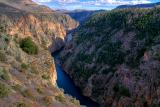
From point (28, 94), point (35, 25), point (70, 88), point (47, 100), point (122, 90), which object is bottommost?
point (70, 88)

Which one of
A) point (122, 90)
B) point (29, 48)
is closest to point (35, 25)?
point (122, 90)

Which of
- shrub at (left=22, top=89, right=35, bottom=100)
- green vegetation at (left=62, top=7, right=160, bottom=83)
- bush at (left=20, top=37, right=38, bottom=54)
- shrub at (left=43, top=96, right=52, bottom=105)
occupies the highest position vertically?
shrub at (left=22, top=89, right=35, bottom=100)

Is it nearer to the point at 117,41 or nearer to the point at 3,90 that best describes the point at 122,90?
the point at 117,41

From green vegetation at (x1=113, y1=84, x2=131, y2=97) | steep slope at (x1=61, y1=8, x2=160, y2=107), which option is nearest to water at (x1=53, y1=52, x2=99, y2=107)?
steep slope at (x1=61, y1=8, x2=160, y2=107)

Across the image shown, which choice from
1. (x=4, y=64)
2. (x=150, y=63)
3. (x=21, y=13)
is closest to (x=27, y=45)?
(x=4, y=64)

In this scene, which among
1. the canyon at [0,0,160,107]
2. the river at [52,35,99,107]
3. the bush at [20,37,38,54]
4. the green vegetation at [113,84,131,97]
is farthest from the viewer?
the river at [52,35,99,107]

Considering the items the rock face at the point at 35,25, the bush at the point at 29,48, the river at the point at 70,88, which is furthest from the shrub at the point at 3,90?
the rock face at the point at 35,25

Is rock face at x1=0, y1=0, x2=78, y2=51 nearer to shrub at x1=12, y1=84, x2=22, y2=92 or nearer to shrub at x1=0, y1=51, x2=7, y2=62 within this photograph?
shrub at x1=0, y1=51, x2=7, y2=62

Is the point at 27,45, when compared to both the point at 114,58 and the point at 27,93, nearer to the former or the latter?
the point at 27,93
